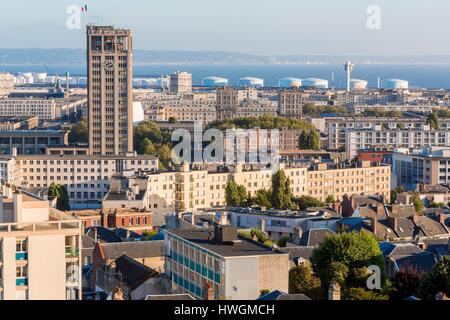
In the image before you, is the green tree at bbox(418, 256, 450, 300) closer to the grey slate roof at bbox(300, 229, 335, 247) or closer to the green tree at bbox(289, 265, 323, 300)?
the green tree at bbox(289, 265, 323, 300)

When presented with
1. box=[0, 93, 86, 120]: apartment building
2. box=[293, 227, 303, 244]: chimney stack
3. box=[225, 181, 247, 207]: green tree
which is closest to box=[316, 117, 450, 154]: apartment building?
box=[225, 181, 247, 207]: green tree

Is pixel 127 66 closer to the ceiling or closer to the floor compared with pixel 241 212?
closer to the ceiling

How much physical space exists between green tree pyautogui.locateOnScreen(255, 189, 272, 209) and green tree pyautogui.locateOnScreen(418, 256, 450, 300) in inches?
787

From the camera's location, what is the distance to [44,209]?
49.9 ft

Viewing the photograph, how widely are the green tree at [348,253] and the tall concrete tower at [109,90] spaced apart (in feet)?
113

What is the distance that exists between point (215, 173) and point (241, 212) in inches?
348

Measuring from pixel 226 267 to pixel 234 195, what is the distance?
2255 cm

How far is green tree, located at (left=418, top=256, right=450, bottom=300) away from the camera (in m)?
19.7

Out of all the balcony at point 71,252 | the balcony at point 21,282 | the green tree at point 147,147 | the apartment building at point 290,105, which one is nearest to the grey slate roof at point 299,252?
the balcony at point 71,252

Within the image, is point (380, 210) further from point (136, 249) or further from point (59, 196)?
point (59, 196)

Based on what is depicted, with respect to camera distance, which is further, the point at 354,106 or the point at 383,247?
the point at 354,106

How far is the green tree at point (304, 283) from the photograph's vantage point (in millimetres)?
20969
